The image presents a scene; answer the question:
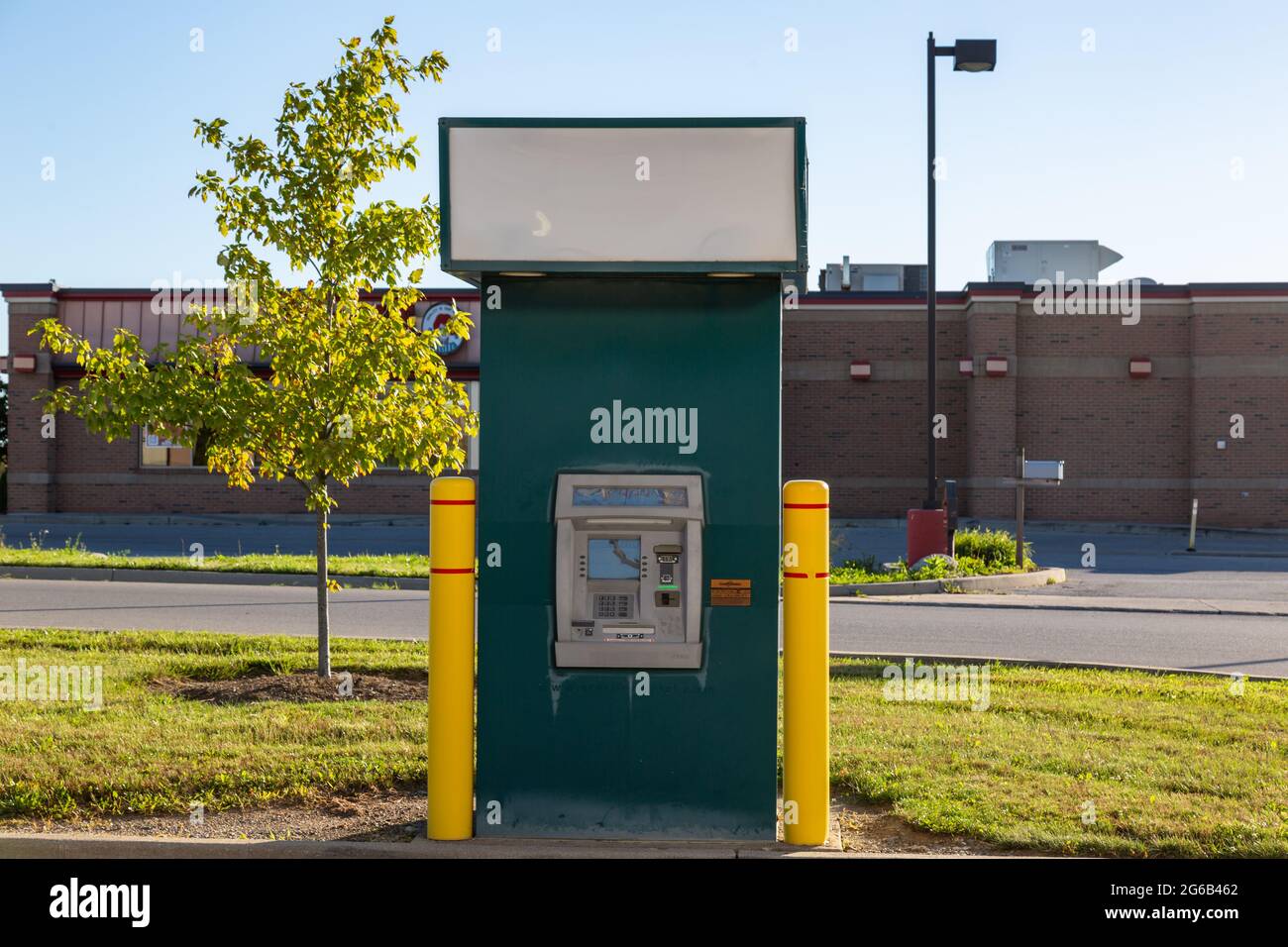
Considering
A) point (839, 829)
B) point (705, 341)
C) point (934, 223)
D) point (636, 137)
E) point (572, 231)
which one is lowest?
point (839, 829)

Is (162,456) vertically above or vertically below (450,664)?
above

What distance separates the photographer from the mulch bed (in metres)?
8.73

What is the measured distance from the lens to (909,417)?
3150 centimetres

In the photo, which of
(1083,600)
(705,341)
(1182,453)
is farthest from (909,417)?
(705,341)

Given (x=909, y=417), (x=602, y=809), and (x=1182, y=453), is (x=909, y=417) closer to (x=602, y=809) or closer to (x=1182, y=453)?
(x=1182, y=453)

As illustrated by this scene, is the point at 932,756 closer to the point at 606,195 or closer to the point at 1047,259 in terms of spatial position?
the point at 606,195

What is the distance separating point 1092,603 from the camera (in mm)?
15984

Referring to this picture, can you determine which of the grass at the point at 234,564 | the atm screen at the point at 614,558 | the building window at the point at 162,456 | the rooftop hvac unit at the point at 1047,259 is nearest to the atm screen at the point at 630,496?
the atm screen at the point at 614,558

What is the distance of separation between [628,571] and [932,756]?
8.28 ft

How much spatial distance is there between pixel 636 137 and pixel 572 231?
0.50 metres

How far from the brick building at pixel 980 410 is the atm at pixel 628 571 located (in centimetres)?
2474

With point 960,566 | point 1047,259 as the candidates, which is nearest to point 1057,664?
point 960,566

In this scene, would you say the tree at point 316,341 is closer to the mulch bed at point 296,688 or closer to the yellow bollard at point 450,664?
the mulch bed at point 296,688

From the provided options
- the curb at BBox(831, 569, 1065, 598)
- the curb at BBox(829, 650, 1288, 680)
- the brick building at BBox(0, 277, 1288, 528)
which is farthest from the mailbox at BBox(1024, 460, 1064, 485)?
the brick building at BBox(0, 277, 1288, 528)
